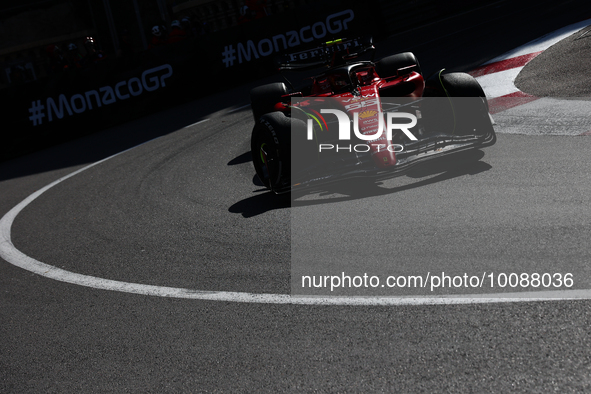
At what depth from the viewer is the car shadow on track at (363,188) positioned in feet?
16.3

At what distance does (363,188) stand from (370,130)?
53cm

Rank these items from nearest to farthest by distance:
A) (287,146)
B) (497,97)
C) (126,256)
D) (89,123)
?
1. (126,256)
2. (287,146)
3. (497,97)
4. (89,123)

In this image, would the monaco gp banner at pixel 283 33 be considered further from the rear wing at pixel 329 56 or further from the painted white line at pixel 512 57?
the rear wing at pixel 329 56

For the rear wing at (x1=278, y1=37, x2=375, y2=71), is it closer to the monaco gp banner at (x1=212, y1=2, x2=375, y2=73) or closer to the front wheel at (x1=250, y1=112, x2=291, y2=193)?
the front wheel at (x1=250, y1=112, x2=291, y2=193)

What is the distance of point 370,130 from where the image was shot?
518cm

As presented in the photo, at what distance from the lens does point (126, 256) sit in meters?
4.79

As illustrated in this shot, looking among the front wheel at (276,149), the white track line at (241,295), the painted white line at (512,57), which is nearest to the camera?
the white track line at (241,295)

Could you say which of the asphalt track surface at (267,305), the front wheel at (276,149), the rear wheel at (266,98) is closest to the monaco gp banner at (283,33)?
the rear wheel at (266,98)

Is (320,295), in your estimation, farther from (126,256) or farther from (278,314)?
(126,256)

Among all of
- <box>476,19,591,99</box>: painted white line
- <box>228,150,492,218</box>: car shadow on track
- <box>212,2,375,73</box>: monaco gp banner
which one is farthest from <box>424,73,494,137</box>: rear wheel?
<box>212,2,375,73</box>: monaco gp banner

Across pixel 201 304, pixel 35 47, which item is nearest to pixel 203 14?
pixel 35 47

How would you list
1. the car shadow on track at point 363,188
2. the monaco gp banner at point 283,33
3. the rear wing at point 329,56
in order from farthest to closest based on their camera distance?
the monaco gp banner at point 283,33, the rear wing at point 329,56, the car shadow on track at point 363,188

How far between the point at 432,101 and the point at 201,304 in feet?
10.2

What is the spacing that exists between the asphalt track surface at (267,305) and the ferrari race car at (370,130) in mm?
234
